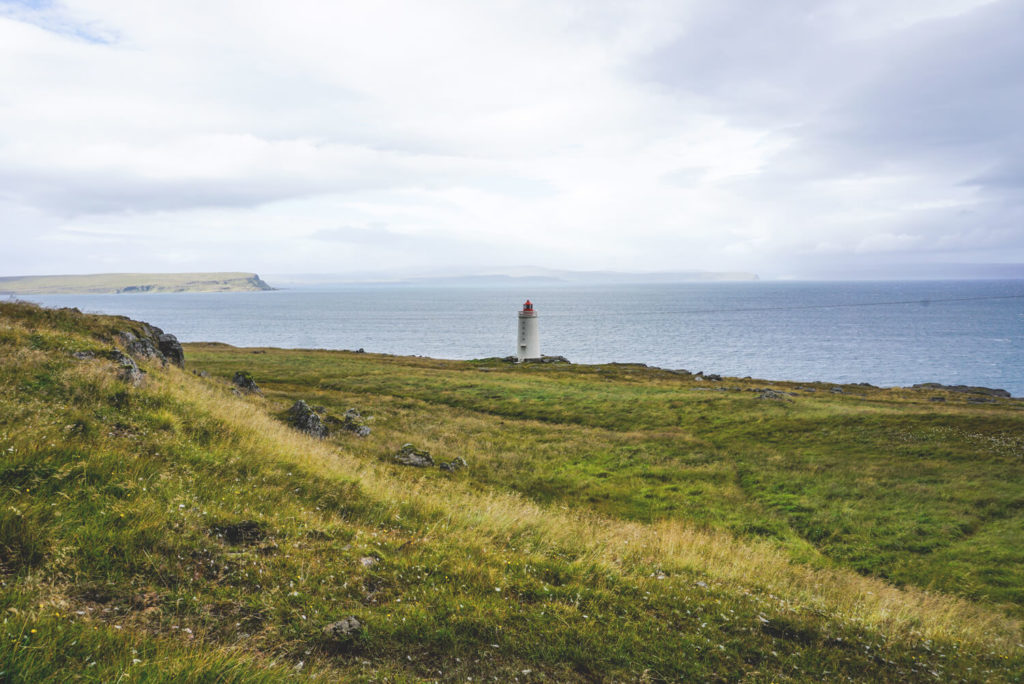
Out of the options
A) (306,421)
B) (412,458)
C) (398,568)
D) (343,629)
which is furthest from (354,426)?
(343,629)

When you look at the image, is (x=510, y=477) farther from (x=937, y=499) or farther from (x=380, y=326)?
(x=380, y=326)

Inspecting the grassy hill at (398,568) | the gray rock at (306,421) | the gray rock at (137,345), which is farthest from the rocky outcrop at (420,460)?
the gray rock at (137,345)

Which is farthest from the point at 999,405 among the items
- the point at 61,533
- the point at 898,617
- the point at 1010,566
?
the point at 61,533

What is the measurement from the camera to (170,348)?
109 feet

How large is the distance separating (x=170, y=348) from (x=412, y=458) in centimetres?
2156

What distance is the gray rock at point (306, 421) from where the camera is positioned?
2391 centimetres

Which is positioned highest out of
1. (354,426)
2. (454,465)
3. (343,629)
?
(343,629)

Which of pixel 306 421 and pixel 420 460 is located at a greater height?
pixel 306 421

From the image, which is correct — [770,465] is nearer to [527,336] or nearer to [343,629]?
[343,629]

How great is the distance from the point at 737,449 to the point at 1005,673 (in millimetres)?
24647

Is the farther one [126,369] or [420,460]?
[420,460]

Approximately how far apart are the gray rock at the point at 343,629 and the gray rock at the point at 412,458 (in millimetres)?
14974

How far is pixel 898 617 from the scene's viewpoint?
9680 millimetres

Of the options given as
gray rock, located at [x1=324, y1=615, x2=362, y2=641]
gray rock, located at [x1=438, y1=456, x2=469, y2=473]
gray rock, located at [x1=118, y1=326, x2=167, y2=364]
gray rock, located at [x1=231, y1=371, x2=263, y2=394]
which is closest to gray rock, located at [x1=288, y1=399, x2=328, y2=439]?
gray rock, located at [x1=438, y1=456, x2=469, y2=473]
